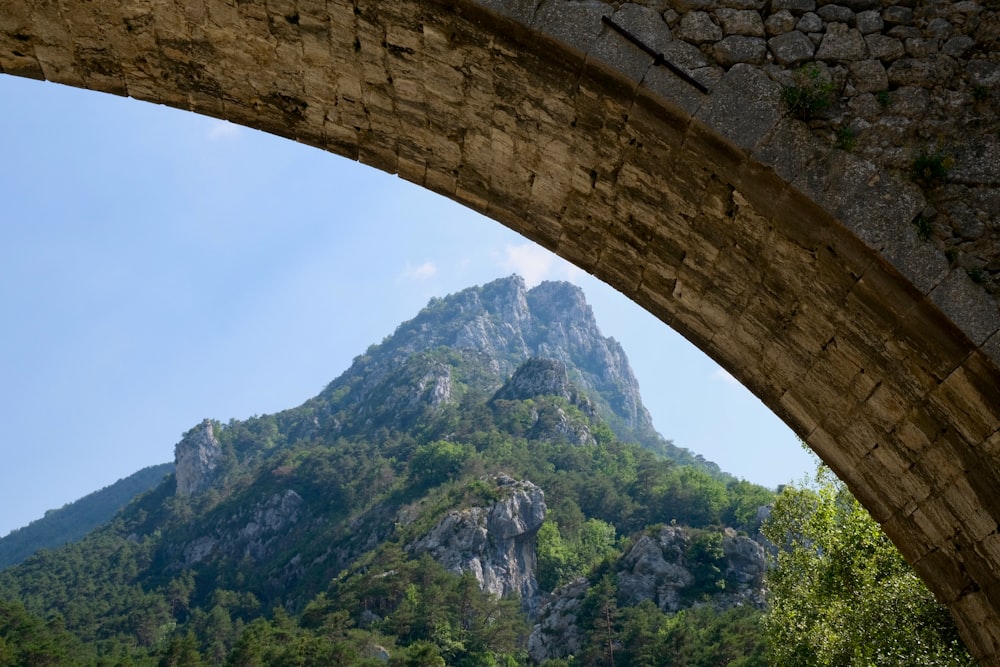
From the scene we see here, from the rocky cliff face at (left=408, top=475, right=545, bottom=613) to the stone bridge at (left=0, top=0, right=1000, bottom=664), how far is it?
Result: 59.0m

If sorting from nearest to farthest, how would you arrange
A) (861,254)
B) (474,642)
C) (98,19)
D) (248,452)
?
(861,254)
(98,19)
(474,642)
(248,452)

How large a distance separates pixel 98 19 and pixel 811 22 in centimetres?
303

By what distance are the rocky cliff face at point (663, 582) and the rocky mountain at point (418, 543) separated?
0.46ft

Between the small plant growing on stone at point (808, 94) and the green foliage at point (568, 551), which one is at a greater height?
the green foliage at point (568, 551)

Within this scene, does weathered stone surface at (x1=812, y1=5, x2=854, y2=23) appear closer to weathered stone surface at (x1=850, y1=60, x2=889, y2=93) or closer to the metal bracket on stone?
weathered stone surface at (x1=850, y1=60, x2=889, y2=93)

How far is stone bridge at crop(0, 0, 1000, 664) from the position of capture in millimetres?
2955

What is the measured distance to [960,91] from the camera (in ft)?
10.1

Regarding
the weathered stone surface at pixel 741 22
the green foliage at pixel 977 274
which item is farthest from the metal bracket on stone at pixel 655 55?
the green foliage at pixel 977 274

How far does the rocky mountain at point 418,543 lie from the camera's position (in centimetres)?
4872

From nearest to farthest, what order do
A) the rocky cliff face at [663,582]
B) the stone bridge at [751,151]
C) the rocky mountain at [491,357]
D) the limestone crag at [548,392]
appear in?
the stone bridge at [751,151]
the rocky cliff face at [663,582]
the limestone crag at [548,392]
the rocky mountain at [491,357]

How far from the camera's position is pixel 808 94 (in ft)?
10.0

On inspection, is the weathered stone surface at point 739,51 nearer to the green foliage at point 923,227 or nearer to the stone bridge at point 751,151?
the stone bridge at point 751,151

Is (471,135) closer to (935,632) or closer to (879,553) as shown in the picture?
(935,632)

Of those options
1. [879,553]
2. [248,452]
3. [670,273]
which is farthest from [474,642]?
[248,452]
